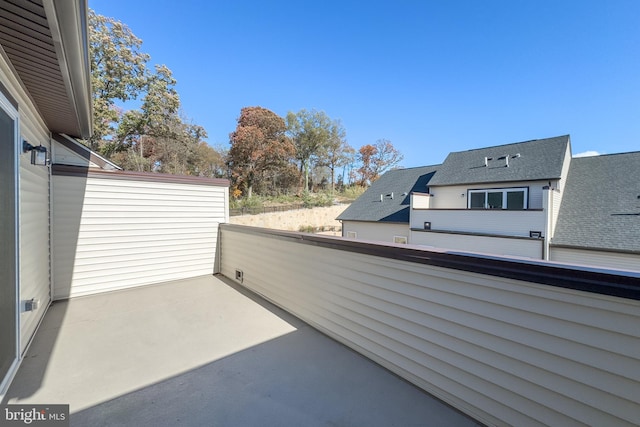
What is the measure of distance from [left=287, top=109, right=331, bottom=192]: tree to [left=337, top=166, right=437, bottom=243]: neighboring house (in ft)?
33.2

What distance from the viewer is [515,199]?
29.5ft

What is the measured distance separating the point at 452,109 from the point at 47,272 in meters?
16.8

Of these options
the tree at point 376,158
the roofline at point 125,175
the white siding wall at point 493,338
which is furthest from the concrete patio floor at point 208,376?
the tree at point 376,158

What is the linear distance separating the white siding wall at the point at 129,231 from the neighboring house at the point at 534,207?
7.19 metres

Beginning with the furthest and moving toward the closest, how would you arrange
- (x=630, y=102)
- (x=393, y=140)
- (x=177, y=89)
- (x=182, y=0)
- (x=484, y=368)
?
(x=393, y=140), (x=177, y=89), (x=630, y=102), (x=182, y=0), (x=484, y=368)

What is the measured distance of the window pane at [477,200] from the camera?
31.9 ft

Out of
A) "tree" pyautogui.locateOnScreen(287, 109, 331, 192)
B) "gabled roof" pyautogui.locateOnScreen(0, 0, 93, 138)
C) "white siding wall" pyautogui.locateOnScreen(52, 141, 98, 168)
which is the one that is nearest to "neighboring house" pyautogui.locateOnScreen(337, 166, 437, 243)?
"white siding wall" pyautogui.locateOnScreen(52, 141, 98, 168)

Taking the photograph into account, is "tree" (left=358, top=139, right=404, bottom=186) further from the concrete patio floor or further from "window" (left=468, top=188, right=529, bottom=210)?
the concrete patio floor

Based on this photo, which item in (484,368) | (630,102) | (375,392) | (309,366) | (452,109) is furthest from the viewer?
(452,109)

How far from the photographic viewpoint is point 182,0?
6754mm

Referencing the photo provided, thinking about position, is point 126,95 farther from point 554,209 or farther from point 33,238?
point 554,209

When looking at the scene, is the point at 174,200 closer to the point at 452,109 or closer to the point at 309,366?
the point at 309,366

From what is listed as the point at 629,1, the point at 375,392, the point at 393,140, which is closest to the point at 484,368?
the point at 375,392

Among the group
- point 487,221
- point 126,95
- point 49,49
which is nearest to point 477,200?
point 487,221
